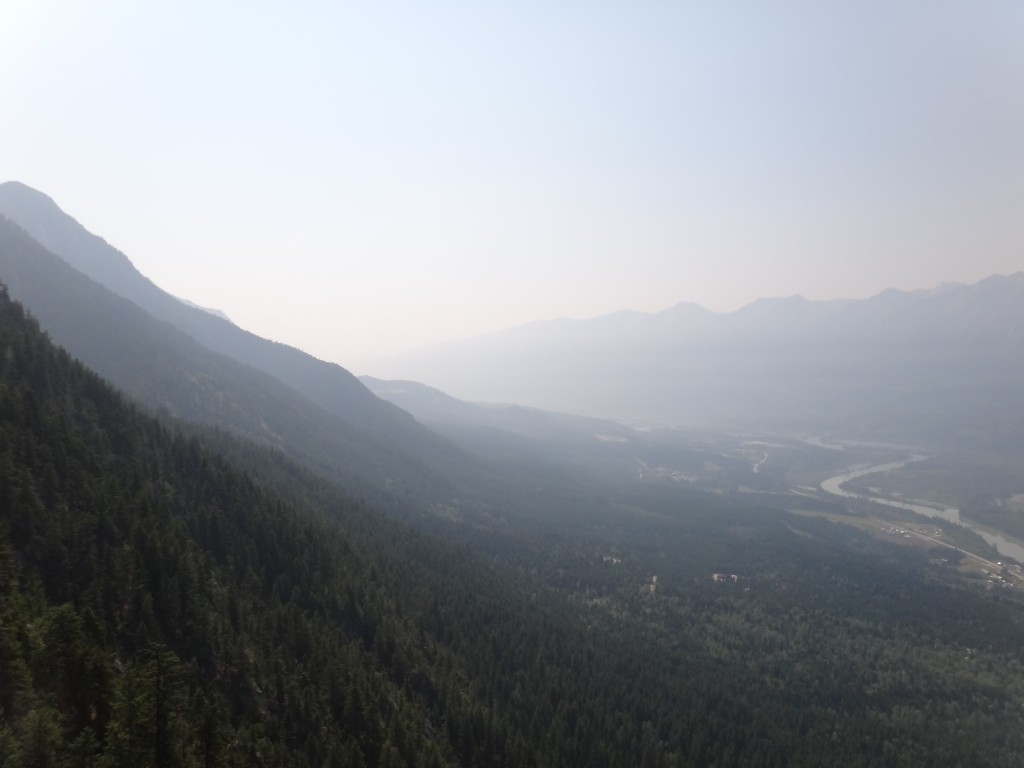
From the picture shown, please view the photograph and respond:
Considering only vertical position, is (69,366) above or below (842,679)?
above

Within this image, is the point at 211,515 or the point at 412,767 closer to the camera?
the point at 412,767

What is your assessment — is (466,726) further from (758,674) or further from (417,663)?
(758,674)

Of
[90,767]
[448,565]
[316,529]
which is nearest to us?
[90,767]

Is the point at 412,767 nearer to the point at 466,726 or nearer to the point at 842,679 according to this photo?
the point at 466,726

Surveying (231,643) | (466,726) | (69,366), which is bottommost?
(466,726)

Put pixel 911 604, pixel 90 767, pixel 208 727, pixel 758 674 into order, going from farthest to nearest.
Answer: pixel 911 604 < pixel 758 674 < pixel 208 727 < pixel 90 767

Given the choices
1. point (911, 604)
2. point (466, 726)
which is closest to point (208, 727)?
point (466, 726)

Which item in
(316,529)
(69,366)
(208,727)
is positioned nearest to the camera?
(208,727)

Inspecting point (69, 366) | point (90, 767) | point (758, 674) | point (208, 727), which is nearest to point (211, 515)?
point (69, 366)

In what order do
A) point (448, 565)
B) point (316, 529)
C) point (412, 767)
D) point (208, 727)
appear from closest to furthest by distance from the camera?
point (208, 727) → point (412, 767) → point (316, 529) → point (448, 565)

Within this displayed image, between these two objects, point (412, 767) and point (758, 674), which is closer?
point (412, 767)
